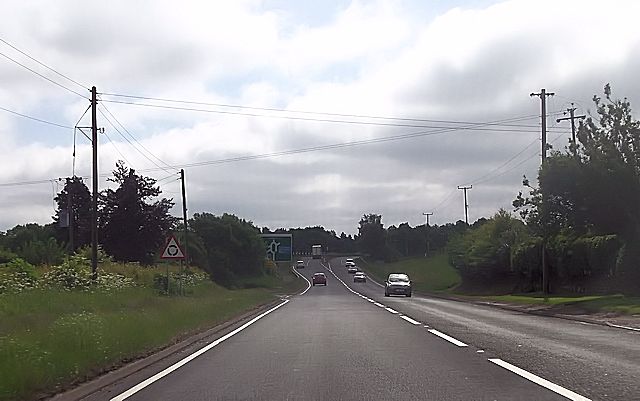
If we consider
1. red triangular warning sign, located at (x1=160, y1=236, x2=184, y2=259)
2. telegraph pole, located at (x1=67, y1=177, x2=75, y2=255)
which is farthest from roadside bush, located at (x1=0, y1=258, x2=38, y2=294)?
telegraph pole, located at (x1=67, y1=177, x2=75, y2=255)

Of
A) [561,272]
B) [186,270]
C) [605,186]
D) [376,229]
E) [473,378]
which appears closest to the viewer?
[473,378]

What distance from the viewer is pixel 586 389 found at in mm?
10844

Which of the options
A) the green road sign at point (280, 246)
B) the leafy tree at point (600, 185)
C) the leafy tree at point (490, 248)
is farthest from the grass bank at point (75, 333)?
the green road sign at point (280, 246)

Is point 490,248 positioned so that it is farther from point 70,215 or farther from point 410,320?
point 410,320

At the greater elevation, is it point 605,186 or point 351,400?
point 605,186

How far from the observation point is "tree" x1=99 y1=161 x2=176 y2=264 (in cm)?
5594

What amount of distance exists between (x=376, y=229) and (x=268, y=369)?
182 meters

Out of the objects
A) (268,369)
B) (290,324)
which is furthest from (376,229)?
(268,369)

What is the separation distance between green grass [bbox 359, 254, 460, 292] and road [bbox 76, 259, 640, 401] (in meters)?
63.9

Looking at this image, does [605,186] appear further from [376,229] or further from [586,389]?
[376,229]

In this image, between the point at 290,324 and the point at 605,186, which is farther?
the point at 605,186

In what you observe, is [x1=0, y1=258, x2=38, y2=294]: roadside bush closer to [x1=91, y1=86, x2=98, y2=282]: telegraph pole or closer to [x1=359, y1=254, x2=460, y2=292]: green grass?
[x1=91, y1=86, x2=98, y2=282]: telegraph pole


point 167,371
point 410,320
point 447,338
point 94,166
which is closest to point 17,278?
point 94,166

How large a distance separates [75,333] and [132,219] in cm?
4136
